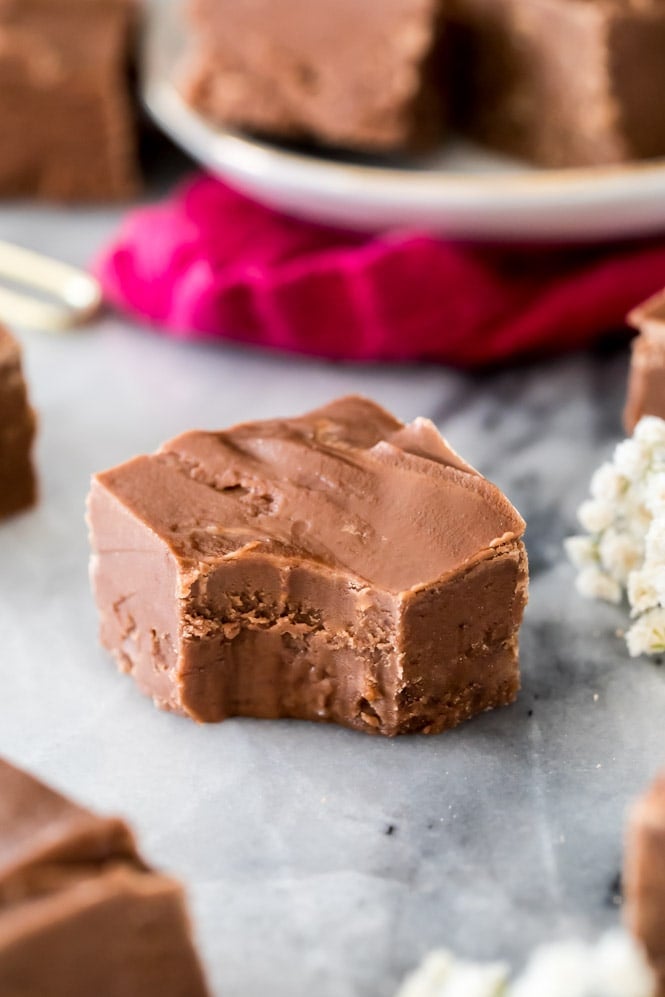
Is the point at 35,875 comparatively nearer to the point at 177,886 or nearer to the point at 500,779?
the point at 177,886

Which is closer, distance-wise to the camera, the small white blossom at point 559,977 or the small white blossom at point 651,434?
the small white blossom at point 559,977

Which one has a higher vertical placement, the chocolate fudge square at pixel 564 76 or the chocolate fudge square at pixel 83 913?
the chocolate fudge square at pixel 564 76

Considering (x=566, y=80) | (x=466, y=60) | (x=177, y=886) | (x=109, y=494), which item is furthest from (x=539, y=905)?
(x=466, y=60)

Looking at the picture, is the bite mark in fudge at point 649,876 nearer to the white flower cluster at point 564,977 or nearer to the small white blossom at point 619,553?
the white flower cluster at point 564,977

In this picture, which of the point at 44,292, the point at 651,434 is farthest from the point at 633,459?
the point at 44,292

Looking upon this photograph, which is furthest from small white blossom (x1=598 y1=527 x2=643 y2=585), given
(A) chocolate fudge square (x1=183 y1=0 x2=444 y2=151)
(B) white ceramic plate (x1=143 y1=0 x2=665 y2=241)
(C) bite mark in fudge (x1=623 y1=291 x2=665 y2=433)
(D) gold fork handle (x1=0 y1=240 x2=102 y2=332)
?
(D) gold fork handle (x1=0 y1=240 x2=102 y2=332)

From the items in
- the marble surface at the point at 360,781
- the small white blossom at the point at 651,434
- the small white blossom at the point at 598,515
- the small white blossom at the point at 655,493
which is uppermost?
the small white blossom at the point at 651,434

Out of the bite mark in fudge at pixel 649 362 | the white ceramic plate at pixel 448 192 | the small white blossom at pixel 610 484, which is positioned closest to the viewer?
the small white blossom at pixel 610 484

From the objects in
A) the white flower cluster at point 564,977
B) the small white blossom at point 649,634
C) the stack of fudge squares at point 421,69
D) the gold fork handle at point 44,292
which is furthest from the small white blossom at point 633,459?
the gold fork handle at point 44,292
